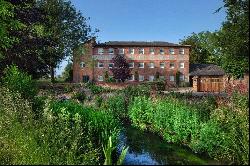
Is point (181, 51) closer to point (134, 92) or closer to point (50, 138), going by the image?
point (134, 92)

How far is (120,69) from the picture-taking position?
68.3 metres

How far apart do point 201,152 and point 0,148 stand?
537 cm

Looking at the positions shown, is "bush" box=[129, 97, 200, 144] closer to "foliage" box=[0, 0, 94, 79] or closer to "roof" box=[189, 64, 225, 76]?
"foliage" box=[0, 0, 94, 79]

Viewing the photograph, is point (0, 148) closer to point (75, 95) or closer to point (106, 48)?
point (75, 95)

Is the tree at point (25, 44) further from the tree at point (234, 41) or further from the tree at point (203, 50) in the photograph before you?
the tree at point (203, 50)

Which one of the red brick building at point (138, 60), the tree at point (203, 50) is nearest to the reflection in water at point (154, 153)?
the red brick building at point (138, 60)

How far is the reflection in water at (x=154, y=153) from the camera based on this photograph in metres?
10.7

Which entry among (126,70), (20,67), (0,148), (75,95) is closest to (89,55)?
(126,70)

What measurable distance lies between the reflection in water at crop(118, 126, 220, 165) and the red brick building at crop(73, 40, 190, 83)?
5908 centimetres

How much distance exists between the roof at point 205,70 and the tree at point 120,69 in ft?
40.2

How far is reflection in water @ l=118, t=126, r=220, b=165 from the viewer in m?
10.7

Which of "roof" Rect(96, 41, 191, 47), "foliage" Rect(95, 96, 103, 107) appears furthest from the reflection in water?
"roof" Rect(96, 41, 191, 47)

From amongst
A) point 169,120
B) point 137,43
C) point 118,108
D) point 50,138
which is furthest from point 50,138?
point 137,43

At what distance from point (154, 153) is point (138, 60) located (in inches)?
2531
